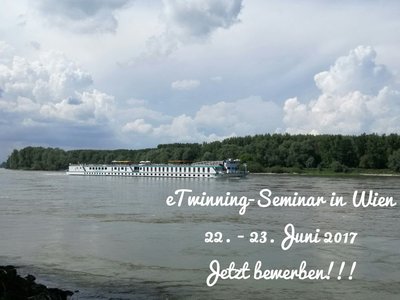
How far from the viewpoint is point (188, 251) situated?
755 inches

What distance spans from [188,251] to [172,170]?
244ft

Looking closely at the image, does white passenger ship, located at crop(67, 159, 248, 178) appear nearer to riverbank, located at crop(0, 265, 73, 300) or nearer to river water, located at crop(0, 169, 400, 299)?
river water, located at crop(0, 169, 400, 299)

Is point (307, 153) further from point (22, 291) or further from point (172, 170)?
point (22, 291)

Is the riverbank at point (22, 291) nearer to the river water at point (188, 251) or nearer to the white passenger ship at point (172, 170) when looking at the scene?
the river water at point (188, 251)

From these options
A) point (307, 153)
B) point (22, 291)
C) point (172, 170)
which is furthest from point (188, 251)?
point (307, 153)

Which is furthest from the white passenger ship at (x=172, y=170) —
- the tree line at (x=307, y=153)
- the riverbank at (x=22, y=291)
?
the riverbank at (x=22, y=291)

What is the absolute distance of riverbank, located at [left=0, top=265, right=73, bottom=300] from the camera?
1105 centimetres

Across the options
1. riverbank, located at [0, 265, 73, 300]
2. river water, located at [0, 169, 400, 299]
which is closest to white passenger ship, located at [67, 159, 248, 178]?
river water, located at [0, 169, 400, 299]

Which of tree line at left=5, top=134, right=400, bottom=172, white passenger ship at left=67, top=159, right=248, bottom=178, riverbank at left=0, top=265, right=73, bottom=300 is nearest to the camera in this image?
riverbank at left=0, top=265, right=73, bottom=300

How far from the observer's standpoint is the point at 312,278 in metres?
15.3

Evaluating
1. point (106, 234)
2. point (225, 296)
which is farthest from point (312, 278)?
point (106, 234)

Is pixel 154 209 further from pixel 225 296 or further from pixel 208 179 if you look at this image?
pixel 208 179

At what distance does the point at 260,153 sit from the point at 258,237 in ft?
337

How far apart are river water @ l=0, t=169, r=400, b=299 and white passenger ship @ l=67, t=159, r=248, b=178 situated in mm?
55167
